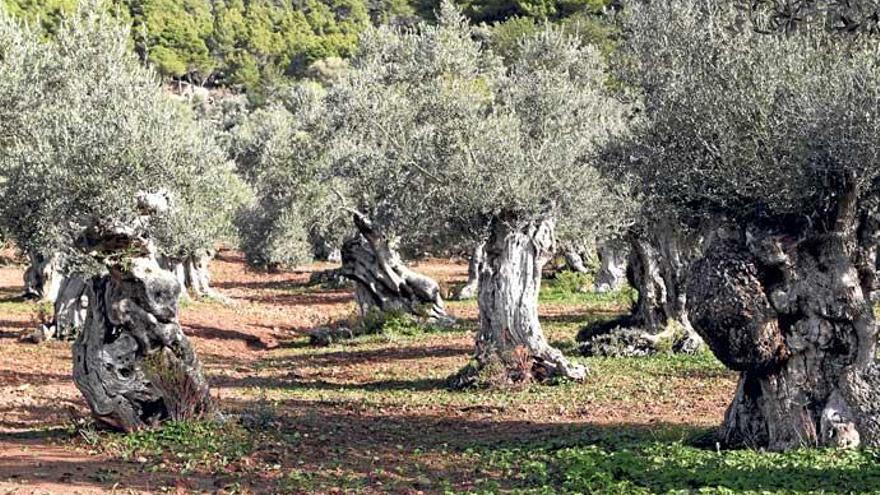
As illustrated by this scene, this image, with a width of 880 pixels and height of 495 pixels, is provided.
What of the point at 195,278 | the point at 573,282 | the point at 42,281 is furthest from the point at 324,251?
the point at 42,281

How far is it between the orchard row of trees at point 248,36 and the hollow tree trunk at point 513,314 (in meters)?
81.0

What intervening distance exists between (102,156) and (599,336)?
1208 centimetres

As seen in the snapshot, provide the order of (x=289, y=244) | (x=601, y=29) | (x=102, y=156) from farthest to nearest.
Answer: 1. (x=601, y=29)
2. (x=289, y=244)
3. (x=102, y=156)

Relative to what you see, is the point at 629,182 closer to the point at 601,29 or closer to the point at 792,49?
the point at 792,49

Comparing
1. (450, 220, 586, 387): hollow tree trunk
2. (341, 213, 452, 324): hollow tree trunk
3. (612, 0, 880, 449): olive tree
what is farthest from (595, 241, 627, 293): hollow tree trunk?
(612, 0, 880, 449): olive tree

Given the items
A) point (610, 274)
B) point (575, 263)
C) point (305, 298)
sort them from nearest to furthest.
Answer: point (610, 274)
point (305, 298)
point (575, 263)

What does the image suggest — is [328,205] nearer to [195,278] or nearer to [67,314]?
[195,278]

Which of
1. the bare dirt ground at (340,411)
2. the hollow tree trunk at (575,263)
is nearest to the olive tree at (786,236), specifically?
the bare dirt ground at (340,411)

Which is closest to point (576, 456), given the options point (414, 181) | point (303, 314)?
point (414, 181)

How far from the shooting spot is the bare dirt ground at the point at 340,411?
11.6 m

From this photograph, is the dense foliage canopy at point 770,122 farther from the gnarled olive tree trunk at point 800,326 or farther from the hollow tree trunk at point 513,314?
the hollow tree trunk at point 513,314

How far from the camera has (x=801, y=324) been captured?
12.1m

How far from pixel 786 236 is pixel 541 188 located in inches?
294

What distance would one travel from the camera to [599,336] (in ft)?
75.8
